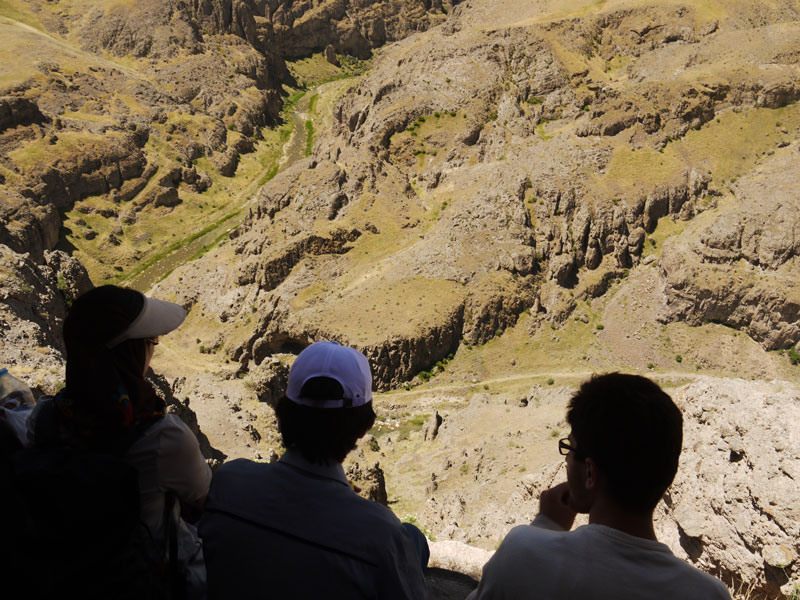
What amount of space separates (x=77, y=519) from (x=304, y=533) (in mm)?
1090

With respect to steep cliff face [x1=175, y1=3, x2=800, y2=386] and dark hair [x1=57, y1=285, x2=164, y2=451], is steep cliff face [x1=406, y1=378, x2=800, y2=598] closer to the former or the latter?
dark hair [x1=57, y1=285, x2=164, y2=451]

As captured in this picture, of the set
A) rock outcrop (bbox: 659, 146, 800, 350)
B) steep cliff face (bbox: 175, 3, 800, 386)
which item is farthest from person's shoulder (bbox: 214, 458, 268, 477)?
rock outcrop (bbox: 659, 146, 800, 350)

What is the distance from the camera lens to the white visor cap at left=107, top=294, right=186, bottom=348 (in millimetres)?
3338

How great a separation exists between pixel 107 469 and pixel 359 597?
145 centimetres

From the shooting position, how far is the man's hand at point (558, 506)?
3.17 metres

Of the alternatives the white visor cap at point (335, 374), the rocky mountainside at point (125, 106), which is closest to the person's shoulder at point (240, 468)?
the white visor cap at point (335, 374)

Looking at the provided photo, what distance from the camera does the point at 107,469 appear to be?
8.36ft

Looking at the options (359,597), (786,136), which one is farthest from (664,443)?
(786,136)

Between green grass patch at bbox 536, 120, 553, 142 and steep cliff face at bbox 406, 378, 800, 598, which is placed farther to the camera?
green grass patch at bbox 536, 120, 553, 142

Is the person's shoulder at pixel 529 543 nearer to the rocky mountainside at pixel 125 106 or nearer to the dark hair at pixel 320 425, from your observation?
the dark hair at pixel 320 425

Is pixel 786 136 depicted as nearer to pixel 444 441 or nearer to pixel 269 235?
pixel 444 441

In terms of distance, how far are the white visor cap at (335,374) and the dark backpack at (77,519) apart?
3.57 feet

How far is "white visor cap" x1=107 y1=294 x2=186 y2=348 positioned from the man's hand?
273 centimetres

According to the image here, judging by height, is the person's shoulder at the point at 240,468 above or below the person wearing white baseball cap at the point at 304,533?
above
